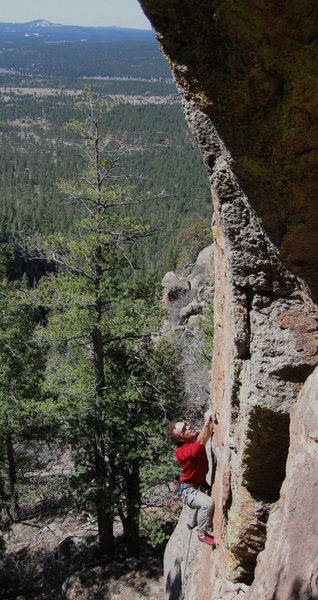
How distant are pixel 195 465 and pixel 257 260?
3246mm

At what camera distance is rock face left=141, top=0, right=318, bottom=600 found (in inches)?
128

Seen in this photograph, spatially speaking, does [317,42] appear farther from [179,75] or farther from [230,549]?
[230,549]

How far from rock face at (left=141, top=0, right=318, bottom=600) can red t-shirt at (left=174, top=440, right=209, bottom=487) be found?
8.8 inches

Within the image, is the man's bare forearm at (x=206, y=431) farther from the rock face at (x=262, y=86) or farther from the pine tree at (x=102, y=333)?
the pine tree at (x=102, y=333)

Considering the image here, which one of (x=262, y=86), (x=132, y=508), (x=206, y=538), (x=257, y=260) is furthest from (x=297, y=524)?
(x=132, y=508)

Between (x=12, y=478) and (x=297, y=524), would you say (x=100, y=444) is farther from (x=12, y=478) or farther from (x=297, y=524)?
(x=297, y=524)

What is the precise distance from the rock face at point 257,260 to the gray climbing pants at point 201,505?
5.5 inches

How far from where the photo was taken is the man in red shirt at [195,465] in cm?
643

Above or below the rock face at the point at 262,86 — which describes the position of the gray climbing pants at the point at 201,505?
below

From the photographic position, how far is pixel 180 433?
6.43 metres

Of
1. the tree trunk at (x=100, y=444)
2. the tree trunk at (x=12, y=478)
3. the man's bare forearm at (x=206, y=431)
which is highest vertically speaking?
the man's bare forearm at (x=206, y=431)

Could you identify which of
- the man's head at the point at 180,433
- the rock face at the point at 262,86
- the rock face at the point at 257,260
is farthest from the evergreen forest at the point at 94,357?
the rock face at the point at 262,86

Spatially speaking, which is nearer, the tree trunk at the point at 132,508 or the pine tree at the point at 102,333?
the pine tree at the point at 102,333

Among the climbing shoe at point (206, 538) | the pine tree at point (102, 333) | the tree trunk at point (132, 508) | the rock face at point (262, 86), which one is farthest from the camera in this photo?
the tree trunk at point (132, 508)
